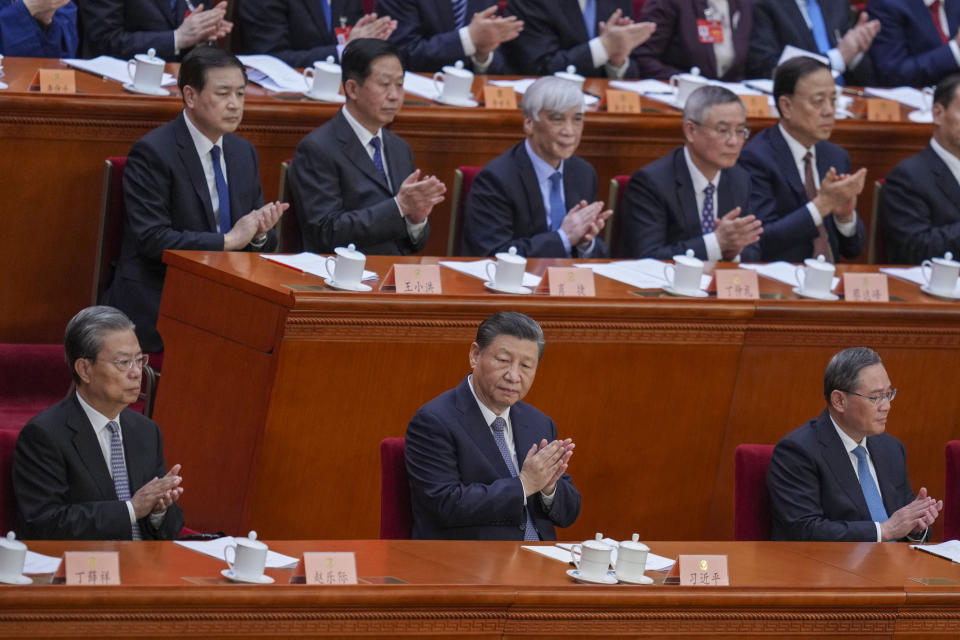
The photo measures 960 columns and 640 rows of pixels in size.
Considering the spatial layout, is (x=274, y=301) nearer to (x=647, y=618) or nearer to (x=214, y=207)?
(x=214, y=207)

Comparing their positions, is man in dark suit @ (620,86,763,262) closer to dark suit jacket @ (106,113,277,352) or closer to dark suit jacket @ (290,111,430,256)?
dark suit jacket @ (290,111,430,256)

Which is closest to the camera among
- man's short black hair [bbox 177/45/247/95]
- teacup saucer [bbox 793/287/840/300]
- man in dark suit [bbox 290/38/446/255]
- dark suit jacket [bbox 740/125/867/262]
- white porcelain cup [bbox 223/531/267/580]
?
white porcelain cup [bbox 223/531/267/580]

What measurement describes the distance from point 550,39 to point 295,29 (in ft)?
3.25

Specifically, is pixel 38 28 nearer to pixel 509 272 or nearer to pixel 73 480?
pixel 509 272

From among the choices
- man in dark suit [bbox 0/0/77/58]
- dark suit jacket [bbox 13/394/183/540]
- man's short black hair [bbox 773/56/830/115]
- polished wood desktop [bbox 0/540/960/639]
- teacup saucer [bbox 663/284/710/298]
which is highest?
man in dark suit [bbox 0/0/77/58]

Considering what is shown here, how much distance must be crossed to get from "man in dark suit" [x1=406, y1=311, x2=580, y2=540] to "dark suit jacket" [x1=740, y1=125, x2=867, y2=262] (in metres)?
1.78

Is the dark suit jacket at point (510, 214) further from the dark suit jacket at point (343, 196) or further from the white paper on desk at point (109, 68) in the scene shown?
the white paper on desk at point (109, 68)

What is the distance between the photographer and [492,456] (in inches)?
139

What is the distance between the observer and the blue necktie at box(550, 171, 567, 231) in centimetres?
496

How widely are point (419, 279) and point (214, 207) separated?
82 cm

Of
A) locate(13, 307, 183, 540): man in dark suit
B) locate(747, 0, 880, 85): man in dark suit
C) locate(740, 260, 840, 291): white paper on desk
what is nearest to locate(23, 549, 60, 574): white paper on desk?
locate(13, 307, 183, 540): man in dark suit

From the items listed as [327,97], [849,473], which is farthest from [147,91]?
[849,473]

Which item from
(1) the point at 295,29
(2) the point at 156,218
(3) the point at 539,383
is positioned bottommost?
(3) the point at 539,383

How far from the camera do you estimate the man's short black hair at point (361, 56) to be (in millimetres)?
4801
